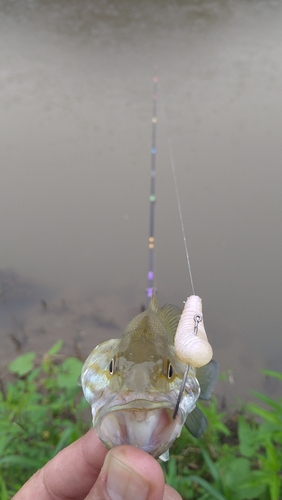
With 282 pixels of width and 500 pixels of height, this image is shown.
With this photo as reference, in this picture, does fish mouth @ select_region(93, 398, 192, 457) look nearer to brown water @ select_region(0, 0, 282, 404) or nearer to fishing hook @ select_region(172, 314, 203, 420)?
fishing hook @ select_region(172, 314, 203, 420)

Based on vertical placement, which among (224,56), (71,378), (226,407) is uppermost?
(224,56)

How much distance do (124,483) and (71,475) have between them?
30.0 inches

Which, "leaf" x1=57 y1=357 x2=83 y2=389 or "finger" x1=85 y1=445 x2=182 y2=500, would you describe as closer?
"finger" x1=85 y1=445 x2=182 y2=500

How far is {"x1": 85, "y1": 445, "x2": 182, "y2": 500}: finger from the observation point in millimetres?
969

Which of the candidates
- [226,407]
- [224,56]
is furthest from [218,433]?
[224,56]

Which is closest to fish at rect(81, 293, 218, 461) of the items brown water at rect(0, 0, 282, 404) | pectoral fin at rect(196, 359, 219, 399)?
pectoral fin at rect(196, 359, 219, 399)

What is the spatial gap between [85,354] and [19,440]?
122 centimetres

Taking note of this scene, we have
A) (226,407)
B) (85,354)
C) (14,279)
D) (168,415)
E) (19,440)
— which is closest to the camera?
(168,415)

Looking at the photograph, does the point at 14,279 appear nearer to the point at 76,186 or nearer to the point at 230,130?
the point at 76,186

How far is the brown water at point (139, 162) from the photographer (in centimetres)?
368

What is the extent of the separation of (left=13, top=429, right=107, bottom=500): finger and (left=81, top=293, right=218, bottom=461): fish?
57 centimetres

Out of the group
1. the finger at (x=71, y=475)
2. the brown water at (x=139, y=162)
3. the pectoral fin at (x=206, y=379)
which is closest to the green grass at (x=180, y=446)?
the finger at (x=71, y=475)

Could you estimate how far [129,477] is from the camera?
1.00 meters

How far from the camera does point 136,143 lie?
511 centimetres
